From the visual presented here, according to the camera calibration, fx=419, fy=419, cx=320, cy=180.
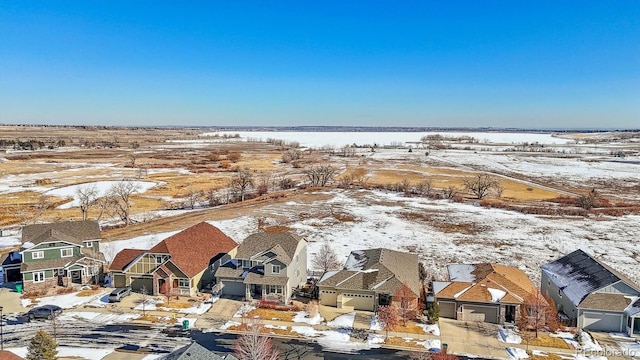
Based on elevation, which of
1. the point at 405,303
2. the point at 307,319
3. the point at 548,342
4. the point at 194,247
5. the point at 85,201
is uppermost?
the point at 85,201

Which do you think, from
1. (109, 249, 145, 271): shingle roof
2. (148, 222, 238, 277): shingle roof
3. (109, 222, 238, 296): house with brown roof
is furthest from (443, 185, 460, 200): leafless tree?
(109, 249, 145, 271): shingle roof

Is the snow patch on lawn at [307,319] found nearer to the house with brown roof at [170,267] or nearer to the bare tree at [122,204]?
the house with brown roof at [170,267]

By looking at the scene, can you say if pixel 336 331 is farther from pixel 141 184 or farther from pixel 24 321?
pixel 141 184

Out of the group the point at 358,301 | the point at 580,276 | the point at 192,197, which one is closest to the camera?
the point at 580,276

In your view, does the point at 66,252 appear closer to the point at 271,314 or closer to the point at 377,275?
the point at 271,314

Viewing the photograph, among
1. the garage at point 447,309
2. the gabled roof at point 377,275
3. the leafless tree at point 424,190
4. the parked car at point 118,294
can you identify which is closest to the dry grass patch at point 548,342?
the garage at point 447,309

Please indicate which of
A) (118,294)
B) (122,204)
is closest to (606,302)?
(118,294)
